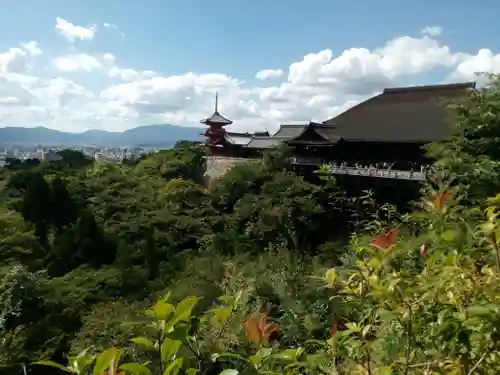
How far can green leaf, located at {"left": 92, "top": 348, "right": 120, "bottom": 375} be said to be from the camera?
998 millimetres

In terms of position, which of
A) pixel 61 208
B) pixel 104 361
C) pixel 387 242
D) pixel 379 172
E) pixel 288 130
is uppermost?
pixel 288 130

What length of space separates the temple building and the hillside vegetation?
3.46 ft

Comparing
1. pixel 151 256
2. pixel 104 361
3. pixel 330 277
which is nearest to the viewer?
pixel 104 361

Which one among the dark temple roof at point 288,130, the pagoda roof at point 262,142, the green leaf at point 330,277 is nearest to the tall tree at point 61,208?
the pagoda roof at point 262,142

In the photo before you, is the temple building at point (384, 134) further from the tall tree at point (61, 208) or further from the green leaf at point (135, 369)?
the green leaf at point (135, 369)

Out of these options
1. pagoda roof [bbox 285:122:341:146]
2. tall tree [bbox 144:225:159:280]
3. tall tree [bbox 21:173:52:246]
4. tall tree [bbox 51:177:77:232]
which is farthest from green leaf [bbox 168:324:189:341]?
tall tree [bbox 51:177:77:232]

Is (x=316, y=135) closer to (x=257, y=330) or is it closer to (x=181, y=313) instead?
(x=257, y=330)

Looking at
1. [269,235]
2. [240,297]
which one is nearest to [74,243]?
[269,235]

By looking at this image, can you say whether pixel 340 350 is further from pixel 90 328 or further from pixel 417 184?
pixel 417 184

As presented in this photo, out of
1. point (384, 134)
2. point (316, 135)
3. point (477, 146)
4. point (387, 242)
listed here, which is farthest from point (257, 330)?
point (316, 135)

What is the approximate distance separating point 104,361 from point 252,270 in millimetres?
11564

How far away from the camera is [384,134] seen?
48.8 feet

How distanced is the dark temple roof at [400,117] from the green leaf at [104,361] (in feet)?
42.7

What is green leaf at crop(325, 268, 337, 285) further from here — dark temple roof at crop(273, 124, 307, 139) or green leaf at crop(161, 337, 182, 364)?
dark temple roof at crop(273, 124, 307, 139)
